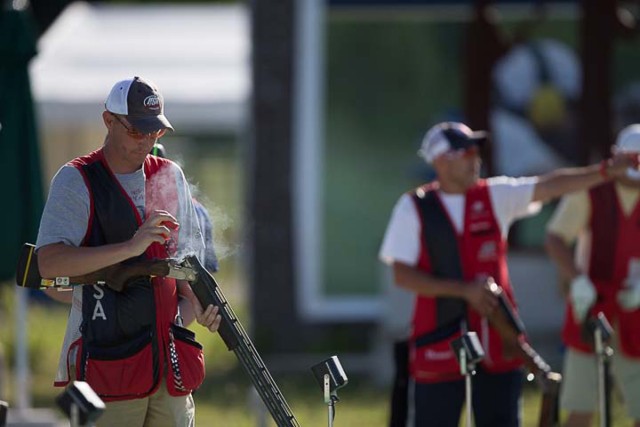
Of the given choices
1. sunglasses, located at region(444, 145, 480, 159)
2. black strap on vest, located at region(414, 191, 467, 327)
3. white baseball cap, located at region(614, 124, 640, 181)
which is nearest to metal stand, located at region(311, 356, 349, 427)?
black strap on vest, located at region(414, 191, 467, 327)

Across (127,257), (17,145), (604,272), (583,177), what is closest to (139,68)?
(17,145)

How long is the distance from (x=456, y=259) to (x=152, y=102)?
6.62ft

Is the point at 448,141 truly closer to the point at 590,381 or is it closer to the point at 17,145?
the point at 590,381

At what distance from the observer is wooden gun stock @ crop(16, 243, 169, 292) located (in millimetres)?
4840

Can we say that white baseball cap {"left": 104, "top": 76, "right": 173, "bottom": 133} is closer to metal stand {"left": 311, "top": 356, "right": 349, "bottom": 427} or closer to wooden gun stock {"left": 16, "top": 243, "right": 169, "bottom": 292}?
wooden gun stock {"left": 16, "top": 243, "right": 169, "bottom": 292}

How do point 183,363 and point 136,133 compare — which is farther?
point 183,363

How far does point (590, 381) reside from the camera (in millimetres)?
7137

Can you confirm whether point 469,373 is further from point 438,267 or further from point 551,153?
point 551,153

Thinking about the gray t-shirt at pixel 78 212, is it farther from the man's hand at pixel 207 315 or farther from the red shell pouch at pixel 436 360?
the red shell pouch at pixel 436 360

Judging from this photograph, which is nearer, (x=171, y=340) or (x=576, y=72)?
(x=171, y=340)

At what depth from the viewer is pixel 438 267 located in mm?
6457

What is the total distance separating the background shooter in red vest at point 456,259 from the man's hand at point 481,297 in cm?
7

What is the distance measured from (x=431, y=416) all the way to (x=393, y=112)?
626 cm

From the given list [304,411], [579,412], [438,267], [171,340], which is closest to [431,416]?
[438,267]
